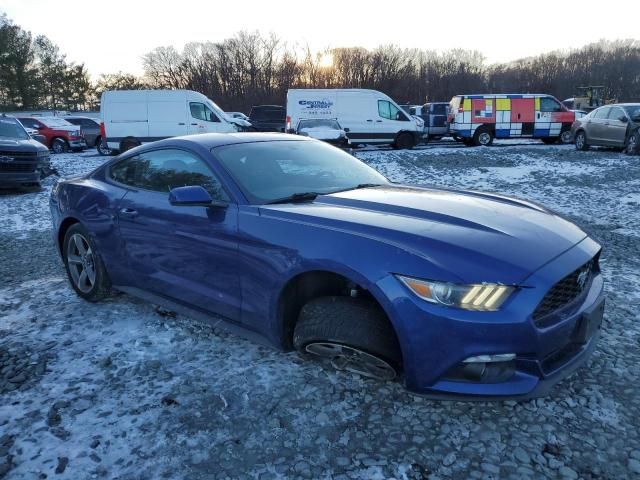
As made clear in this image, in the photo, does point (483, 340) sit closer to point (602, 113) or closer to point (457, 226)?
point (457, 226)

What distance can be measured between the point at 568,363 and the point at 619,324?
4.76 ft

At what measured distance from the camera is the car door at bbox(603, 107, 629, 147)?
1418cm

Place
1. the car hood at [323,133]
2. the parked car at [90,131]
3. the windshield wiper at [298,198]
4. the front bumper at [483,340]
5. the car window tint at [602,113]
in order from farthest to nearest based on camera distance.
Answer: the parked car at [90,131]
the car hood at [323,133]
the car window tint at [602,113]
the windshield wiper at [298,198]
the front bumper at [483,340]

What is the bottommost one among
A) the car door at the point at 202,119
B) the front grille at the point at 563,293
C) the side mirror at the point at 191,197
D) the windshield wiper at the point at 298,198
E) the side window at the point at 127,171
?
the front grille at the point at 563,293

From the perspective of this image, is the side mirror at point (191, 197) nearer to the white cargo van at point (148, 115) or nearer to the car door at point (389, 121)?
the white cargo van at point (148, 115)

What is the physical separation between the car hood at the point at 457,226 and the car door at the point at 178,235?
0.36 metres

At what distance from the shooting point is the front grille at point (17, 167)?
31.2ft

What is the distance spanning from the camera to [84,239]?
12.6ft

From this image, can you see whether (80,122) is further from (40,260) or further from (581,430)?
(581,430)

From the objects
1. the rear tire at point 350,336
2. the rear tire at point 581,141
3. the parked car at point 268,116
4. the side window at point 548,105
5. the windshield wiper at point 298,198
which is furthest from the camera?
the parked car at point 268,116

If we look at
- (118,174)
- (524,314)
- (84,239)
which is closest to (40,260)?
(84,239)

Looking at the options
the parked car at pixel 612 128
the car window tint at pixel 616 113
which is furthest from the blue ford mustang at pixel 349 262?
the car window tint at pixel 616 113

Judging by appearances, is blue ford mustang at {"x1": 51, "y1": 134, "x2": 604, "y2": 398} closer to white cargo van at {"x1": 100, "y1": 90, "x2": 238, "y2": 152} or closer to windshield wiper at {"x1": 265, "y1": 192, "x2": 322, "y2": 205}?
windshield wiper at {"x1": 265, "y1": 192, "x2": 322, "y2": 205}

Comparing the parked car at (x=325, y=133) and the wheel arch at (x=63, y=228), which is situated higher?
the parked car at (x=325, y=133)
